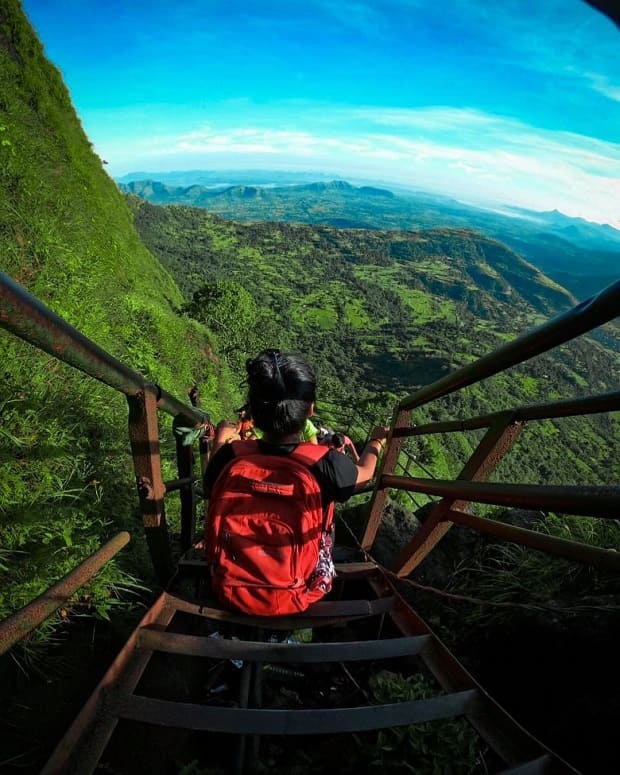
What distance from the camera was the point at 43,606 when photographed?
4.83ft

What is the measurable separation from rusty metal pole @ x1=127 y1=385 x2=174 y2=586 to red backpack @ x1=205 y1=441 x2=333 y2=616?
45 cm

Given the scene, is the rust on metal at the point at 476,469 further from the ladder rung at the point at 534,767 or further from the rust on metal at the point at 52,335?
the rust on metal at the point at 52,335

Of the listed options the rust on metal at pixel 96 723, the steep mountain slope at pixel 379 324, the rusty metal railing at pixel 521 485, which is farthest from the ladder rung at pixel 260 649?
the steep mountain slope at pixel 379 324

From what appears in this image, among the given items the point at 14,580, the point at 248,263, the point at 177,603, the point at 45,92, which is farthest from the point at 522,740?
the point at 248,263

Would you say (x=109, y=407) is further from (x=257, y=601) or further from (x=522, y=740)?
(x=522, y=740)

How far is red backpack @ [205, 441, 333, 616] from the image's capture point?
2.05m

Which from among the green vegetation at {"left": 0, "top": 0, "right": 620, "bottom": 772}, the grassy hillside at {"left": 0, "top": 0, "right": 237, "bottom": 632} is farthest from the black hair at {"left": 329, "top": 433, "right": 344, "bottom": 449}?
the grassy hillside at {"left": 0, "top": 0, "right": 237, "bottom": 632}

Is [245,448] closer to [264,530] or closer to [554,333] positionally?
[264,530]

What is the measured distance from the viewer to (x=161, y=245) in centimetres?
13338

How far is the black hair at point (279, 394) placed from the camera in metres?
2.15

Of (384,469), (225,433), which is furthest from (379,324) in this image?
(225,433)

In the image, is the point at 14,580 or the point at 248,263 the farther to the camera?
the point at 248,263

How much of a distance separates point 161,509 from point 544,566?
2.94 meters

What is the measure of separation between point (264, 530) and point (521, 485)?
1.15 meters
